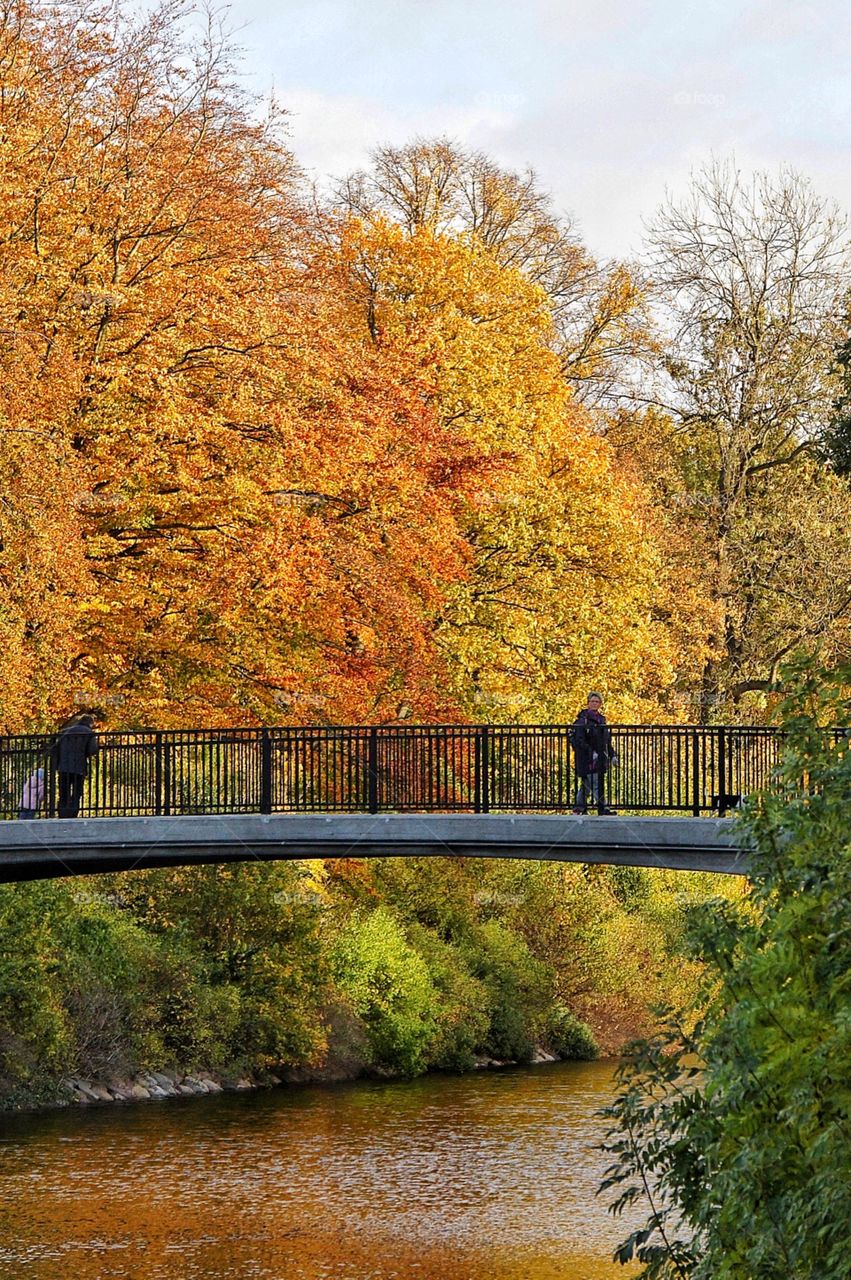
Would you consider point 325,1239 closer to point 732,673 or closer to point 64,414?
point 64,414

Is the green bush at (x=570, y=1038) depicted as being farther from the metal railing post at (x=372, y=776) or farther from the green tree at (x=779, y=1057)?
the green tree at (x=779, y=1057)

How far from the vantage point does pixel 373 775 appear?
2353 centimetres

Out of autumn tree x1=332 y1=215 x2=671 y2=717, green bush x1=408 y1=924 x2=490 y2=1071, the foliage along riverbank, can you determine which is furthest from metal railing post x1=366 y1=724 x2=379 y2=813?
green bush x1=408 y1=924 x2=490 y2=1071

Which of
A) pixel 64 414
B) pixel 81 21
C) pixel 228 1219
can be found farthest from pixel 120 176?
pixel 228 1219

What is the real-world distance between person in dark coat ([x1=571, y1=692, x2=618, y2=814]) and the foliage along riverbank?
9.96 metres

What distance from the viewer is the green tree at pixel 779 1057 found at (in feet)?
31.4

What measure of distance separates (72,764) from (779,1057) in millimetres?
15507

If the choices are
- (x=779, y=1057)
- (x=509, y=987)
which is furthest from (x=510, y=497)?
(x=779, y=1057)

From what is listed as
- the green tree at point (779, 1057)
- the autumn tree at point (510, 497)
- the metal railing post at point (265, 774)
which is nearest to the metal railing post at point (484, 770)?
the metal railing post at point (265, 774)

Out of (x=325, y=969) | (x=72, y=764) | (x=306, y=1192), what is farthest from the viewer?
(x=325, y=969)

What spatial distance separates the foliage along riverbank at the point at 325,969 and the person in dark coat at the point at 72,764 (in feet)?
18.0

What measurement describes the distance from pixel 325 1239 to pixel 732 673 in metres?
24.3

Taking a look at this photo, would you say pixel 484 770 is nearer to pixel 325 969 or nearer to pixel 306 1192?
pixel 306 1192

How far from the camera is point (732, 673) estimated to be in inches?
1705
